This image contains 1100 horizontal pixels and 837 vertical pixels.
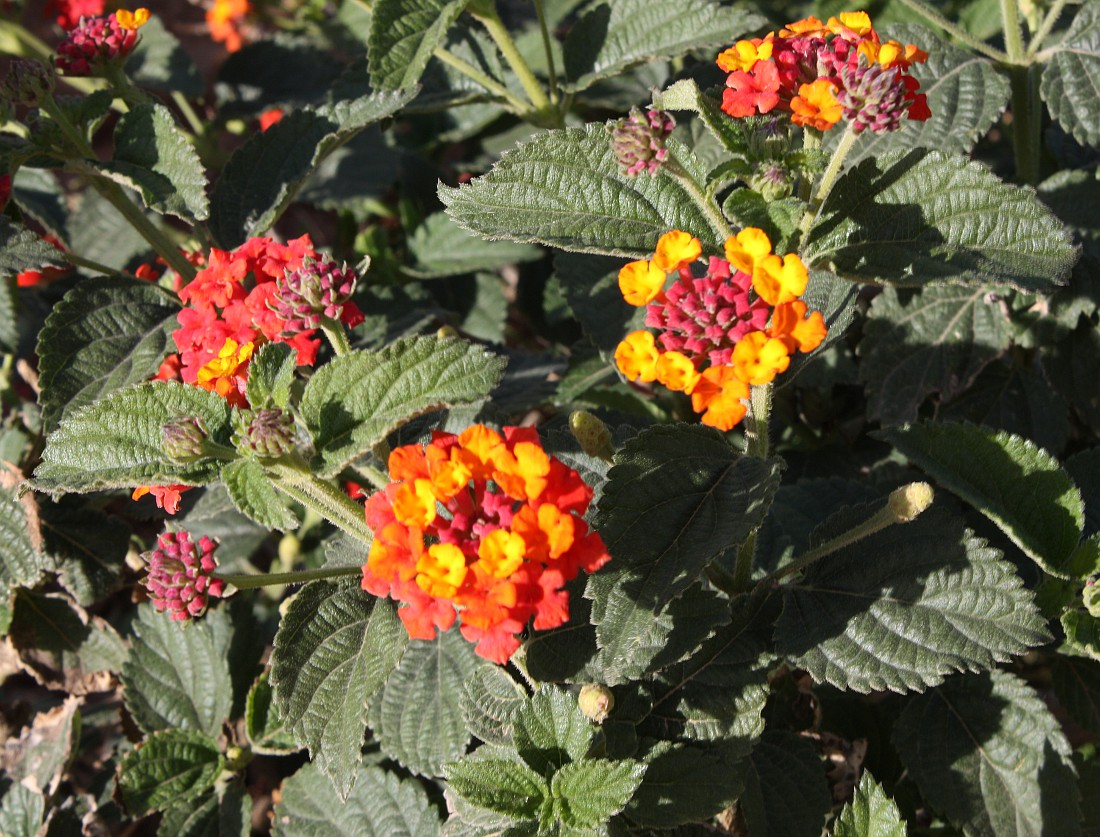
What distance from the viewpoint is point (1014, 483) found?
1.87 metres

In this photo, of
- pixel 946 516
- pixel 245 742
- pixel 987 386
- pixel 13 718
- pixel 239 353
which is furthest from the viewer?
pixel 13 718

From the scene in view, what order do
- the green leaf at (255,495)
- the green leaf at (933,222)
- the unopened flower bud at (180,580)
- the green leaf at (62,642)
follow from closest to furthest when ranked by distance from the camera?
the green leaf at (255,495) < the unopened flower bud at (180,580) < the green leaf at (933,222) < the green leaf at (62,642)

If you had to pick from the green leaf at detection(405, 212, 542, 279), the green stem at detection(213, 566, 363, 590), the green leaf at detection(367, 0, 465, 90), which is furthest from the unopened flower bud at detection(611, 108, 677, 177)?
the green leaf at detection(405, 212, 542, 279)

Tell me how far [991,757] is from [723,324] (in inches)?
42.6

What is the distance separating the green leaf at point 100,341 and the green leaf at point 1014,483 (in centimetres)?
153

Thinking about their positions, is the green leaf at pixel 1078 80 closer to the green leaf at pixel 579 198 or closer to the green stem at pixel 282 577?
the green leaf at pixel 579 198

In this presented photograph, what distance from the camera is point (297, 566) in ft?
8.65

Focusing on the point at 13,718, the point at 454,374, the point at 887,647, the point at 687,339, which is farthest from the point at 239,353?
the point at 13,718

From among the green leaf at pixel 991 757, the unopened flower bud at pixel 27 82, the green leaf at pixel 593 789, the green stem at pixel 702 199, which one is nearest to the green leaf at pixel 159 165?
the unopened flower bud at pixel 27 82

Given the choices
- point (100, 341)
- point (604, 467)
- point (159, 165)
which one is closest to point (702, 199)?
point (604, 467)

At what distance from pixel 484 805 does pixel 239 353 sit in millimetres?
799

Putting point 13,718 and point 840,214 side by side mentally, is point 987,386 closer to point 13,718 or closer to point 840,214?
point 840,214

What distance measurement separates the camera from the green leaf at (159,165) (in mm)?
2100

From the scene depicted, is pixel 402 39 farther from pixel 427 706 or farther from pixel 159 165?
pixel 427 706
